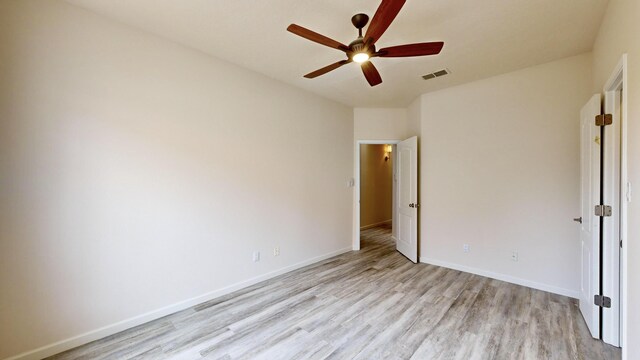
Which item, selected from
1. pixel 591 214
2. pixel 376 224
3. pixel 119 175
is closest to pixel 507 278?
pixel 591 214

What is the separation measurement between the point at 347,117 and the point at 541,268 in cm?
355

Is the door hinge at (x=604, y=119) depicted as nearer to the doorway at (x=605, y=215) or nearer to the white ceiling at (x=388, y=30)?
the doorway at (x=605, y=215)

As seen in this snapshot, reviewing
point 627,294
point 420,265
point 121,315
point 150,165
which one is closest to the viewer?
point 627,294

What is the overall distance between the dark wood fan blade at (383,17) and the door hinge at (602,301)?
2.77 m

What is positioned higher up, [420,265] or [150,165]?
[150,165]

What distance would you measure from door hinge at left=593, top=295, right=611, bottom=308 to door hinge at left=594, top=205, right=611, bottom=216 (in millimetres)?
684

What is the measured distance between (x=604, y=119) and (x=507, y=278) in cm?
226

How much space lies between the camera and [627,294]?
1683 mm

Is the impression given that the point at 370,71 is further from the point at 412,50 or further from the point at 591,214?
the point at 591,214

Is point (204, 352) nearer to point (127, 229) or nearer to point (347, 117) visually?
point (127, 229)

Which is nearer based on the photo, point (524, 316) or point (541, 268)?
point (524, 316)

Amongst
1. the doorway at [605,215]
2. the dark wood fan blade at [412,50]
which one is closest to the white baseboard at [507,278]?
the doorway at [605,215]

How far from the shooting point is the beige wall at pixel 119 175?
199 centimetres

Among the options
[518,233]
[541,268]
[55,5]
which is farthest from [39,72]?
[541,268]
